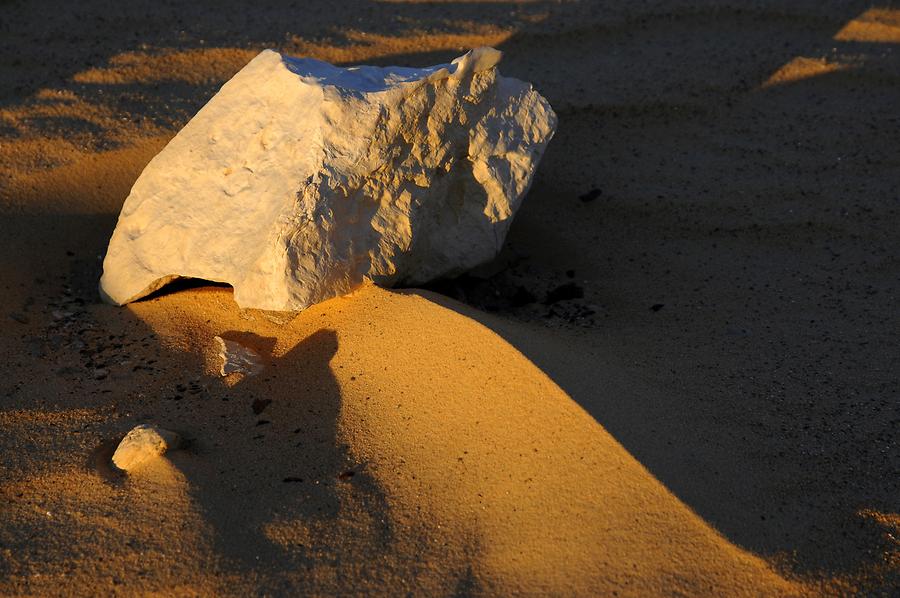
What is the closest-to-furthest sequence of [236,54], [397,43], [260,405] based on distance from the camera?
[260,405]
[236,54]
[397,43]

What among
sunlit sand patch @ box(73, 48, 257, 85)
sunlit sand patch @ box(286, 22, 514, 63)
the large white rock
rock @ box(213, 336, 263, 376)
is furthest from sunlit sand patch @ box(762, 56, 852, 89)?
rock @ box(213, 336, 263, 376)

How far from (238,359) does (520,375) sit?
933 mm

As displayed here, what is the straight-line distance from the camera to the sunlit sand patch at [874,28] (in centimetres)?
544

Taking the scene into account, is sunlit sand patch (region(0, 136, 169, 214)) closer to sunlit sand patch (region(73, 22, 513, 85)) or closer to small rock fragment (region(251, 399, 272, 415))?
sunlit sand patch (region(73, 22, 513, 85))

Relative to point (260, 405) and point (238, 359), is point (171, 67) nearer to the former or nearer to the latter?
point (238, 359)

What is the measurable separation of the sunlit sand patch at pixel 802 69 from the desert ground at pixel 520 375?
0.02m

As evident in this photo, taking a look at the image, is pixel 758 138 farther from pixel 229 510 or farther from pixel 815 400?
pixel 229 510

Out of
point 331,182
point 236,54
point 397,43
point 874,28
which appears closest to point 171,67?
point 236,54

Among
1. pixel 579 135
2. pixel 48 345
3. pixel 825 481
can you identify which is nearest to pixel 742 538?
pixel 825 481

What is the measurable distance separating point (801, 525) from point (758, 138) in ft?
9.08

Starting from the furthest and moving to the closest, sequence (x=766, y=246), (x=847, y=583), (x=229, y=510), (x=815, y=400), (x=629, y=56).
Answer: (x=629, y=56), (x=766, y=246), (x=815, y=400), (x=229, y=510), (x=847, y=583)

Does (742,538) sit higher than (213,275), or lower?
lower

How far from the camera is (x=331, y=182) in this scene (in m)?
2.96

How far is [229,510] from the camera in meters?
2.49
